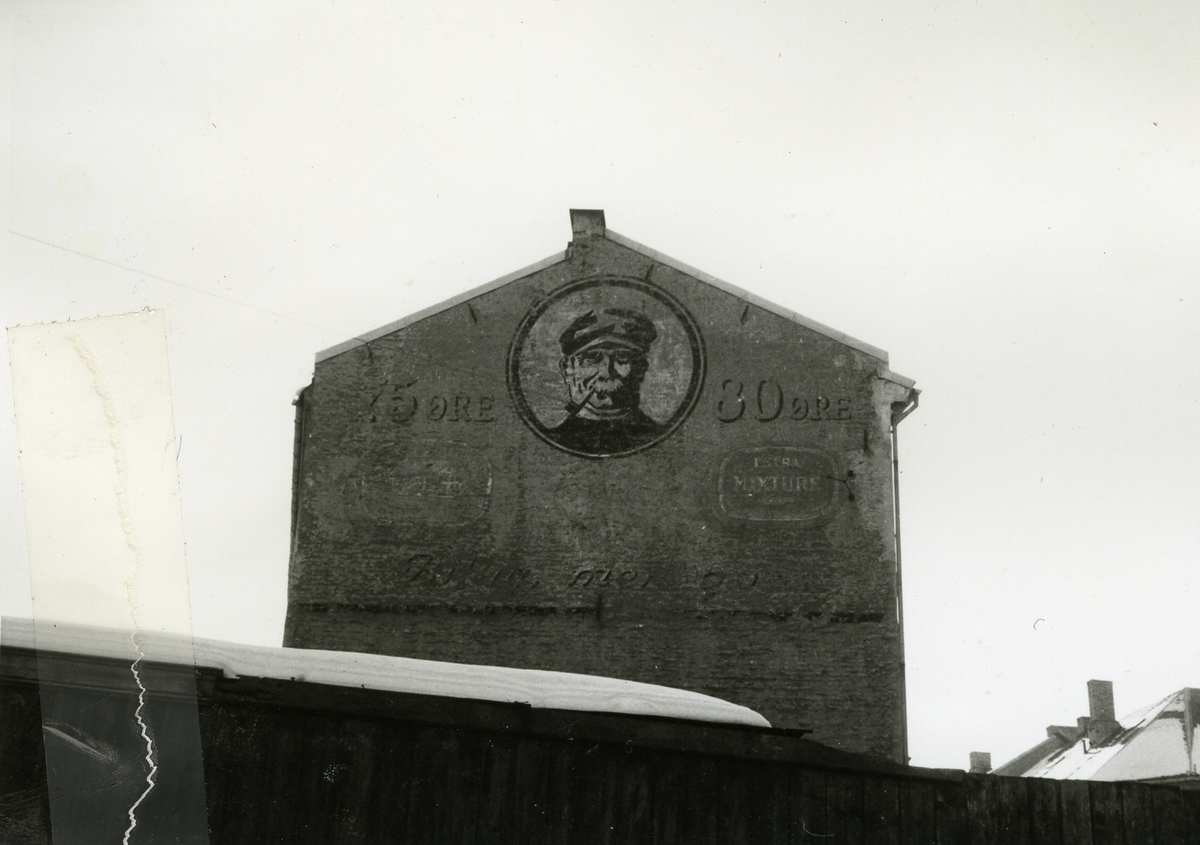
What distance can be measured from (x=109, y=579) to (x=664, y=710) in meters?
2.71

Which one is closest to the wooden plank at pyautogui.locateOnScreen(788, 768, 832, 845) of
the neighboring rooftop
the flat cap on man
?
the flat cap on man

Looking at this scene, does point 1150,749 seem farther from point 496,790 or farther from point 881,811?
point 496,790

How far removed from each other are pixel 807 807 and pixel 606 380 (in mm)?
8228

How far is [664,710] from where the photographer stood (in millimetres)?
5613

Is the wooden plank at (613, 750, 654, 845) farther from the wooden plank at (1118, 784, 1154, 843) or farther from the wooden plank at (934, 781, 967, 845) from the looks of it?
the wooden plank at (1118, 784, 1154, 843)

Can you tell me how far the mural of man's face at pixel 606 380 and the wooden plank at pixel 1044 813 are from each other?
26.3ft

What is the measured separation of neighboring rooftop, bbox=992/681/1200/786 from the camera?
827 inches

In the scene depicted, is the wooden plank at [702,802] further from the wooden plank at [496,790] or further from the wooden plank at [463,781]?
the wooden plank at [463,781]

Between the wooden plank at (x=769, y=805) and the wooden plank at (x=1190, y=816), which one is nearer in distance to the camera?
→ the wooden plank at (x=769, y=805)

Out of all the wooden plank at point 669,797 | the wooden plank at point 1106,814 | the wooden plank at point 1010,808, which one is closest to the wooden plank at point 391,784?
the wooden plank at point 669,797

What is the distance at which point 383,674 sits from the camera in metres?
5.43

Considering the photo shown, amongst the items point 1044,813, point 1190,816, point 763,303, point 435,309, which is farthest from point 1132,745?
point 1044,813

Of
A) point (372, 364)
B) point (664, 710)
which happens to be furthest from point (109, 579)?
point (372, 364)

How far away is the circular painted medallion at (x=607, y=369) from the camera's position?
43.8 feet
